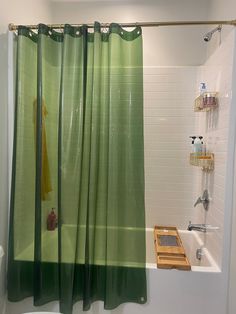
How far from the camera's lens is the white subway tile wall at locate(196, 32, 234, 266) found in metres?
1.64

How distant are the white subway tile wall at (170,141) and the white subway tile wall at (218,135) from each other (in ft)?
1.10

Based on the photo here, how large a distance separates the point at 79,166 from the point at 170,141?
1199 millimetres

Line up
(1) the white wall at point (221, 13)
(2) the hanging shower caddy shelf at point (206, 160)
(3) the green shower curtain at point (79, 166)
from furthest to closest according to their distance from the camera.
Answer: (2) the hanging shower caddy shelf at point (206, 160)
(1) the white wall at point (221, 13)
(3) the green shower curtain at point (79, 166)

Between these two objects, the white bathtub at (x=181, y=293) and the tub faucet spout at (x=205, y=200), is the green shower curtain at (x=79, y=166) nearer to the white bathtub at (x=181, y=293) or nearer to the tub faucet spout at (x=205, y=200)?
the white bathtub at (x=181, y=293)

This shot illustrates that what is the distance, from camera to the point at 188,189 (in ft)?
8.09

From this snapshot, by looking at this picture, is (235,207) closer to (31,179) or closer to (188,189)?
(188,189)

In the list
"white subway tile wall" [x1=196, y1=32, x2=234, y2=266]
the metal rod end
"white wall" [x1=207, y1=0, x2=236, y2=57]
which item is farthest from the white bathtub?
the metal rod end

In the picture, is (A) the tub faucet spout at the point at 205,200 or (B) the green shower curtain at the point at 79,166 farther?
(A) the tub faucet spout at the point at 205,200

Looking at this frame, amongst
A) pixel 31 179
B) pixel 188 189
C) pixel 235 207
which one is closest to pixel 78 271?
pixel 31 179

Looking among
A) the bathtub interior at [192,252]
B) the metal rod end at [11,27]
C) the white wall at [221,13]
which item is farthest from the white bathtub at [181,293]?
the metal rod end at [11,27]

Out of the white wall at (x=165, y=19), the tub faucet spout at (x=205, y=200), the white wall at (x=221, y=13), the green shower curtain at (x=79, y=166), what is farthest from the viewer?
the white wall at (x=165, y=19)

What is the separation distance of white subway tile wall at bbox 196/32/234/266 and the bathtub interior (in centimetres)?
5

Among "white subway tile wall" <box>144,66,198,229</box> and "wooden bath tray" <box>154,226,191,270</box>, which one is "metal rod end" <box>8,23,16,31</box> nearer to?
"white subway tile wall" <box>144,66,198,229</box>

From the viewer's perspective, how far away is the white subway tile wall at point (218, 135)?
5.40 feet
